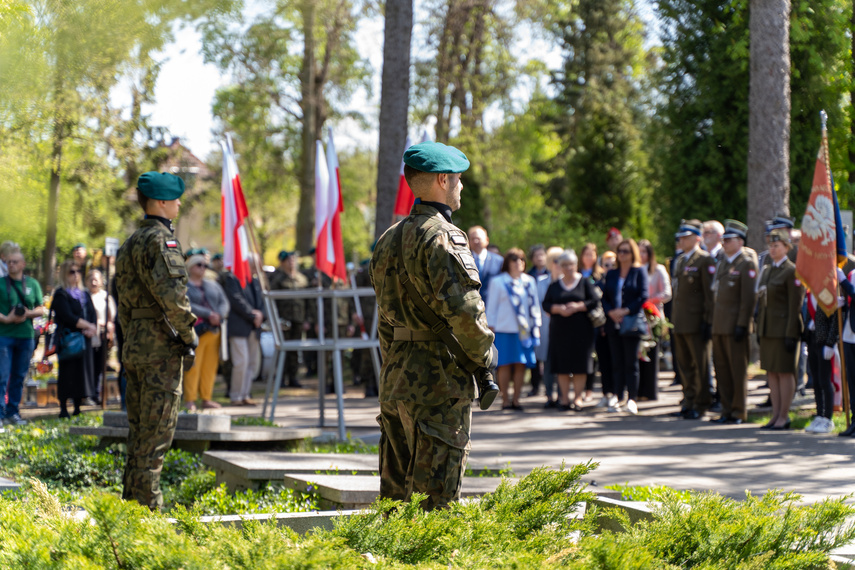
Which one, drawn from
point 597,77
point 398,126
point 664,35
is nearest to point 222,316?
point 398,126

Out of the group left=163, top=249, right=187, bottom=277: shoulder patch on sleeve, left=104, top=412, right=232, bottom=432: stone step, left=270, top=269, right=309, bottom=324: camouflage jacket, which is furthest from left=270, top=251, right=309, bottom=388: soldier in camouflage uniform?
left=163, top=249, right=187, bottom=277: shoulder patch on sleeve

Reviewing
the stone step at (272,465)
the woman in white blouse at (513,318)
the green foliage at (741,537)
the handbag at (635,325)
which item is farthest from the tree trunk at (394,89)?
the green foliage at (741,537)

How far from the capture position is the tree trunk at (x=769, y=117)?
1404 cm

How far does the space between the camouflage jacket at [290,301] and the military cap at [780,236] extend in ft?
27.2

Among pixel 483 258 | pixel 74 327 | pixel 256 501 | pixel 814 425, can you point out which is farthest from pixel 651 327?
pixel 74 327

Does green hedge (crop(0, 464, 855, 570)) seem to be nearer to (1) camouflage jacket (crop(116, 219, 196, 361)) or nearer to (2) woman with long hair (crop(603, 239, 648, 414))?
(1) camouflage jacket (crop(116, 219, 196, 361))

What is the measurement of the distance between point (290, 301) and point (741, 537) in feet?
43.1

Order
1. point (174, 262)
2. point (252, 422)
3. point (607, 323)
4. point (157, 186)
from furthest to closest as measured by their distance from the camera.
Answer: point (607, 323) → point (252, 422) → point (157, 186) → point (174, 262)

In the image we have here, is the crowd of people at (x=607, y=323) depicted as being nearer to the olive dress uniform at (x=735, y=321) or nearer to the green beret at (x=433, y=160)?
the olive dress uniform at (x=735, y=321)

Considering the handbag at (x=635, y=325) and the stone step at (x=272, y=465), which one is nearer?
the stone step at (x=272, y=465)

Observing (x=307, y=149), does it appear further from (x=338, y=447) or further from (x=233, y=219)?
(x=338, y=447)

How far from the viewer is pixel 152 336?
6309mm

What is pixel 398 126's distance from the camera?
13359 millimetres

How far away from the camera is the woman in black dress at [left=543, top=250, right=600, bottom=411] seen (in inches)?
487
